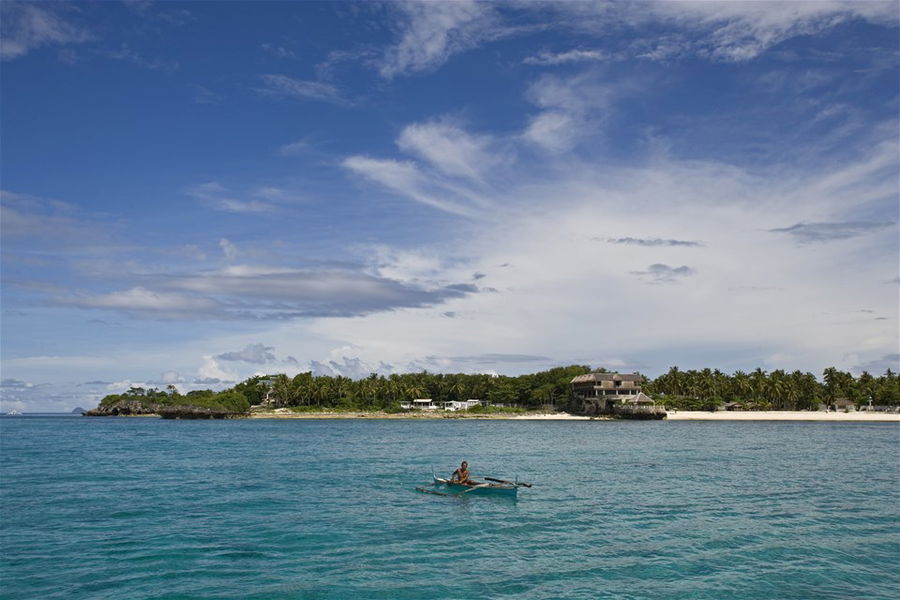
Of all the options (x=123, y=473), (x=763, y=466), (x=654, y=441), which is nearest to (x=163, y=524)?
(x=123, y=473)

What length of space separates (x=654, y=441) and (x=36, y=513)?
2638 inches

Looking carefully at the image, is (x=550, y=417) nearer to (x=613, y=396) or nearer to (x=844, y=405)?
(x=613, y=396)

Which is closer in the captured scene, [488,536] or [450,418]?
[488,536]

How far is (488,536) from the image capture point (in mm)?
26453

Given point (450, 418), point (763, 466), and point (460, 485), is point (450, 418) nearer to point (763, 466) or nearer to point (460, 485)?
point (763, 466)

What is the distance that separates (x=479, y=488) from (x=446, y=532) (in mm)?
8288

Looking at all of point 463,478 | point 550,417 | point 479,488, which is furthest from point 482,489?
point 550,417

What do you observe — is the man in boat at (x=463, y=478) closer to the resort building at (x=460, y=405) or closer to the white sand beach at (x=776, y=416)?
the white sand beach at (x=776, y=416)

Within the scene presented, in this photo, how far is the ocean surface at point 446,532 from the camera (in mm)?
19922

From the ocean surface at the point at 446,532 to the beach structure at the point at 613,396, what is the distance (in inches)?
4048

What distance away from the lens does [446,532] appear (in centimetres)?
2723

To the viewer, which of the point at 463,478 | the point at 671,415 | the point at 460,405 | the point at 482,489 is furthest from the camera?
the point at 460,405

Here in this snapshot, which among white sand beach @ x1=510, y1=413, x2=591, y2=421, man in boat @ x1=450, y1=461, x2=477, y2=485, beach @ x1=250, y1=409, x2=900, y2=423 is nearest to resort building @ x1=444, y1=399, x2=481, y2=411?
beach @ x1=250, y1=409, x2=900, y2=423

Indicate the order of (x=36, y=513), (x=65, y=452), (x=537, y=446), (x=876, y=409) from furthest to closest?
(x=876, y=409) < (x=537, y=446) < (x=65, y=452) < (x=36, y=513)
